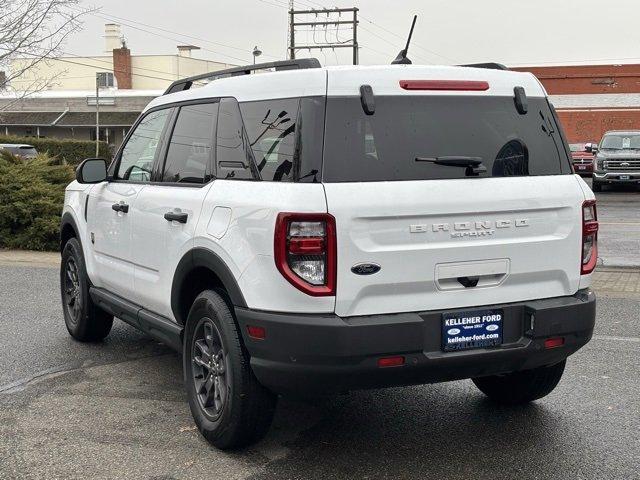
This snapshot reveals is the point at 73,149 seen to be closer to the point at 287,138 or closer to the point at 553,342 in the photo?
the point at 287,138

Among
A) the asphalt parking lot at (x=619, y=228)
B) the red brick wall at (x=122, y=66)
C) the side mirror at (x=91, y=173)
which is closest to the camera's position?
the side mirror at (x=91, y=173)

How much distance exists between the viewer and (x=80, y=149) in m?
42.2

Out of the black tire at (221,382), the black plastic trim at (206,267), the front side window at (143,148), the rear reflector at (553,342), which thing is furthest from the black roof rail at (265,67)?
the rear reflector at (553,342)

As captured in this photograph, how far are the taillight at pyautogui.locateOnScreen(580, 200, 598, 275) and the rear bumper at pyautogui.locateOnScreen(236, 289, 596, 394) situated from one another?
400 mm

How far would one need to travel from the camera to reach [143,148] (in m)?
5.54

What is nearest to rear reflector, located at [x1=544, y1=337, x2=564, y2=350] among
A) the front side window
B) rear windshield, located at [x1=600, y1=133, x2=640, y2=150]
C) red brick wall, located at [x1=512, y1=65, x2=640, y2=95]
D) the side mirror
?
the front side window

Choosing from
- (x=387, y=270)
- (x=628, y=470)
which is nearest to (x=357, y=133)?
(x=387, y=270)

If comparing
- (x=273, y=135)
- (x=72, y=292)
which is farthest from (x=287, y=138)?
(x=72, y=292)

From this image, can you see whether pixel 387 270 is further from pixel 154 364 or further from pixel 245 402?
pixel 154 364

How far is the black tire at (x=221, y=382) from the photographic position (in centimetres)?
400

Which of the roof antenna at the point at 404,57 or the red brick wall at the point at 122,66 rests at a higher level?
the red brick wall at the point at 122,66

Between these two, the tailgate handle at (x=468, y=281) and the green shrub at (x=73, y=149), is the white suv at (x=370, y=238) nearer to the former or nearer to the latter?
the tailgate handle at (x=468, y=281)

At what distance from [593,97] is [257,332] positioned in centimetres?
4657

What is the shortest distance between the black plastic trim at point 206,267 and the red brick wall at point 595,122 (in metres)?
A: 42.8
